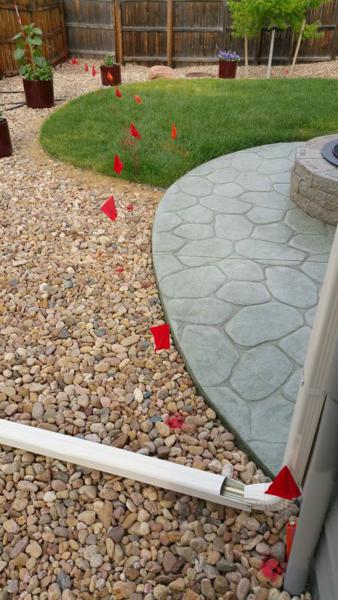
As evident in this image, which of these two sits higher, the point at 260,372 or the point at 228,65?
the point at 228,65

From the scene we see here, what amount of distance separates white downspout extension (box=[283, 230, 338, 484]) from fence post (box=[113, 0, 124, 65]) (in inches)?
488

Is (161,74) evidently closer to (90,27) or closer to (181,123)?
(90,27)

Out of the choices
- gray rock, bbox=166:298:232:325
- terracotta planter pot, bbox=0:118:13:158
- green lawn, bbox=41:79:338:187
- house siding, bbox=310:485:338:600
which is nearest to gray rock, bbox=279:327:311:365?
gray rock, bbox=166:298:232:325

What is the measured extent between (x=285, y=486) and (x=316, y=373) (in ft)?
1.71

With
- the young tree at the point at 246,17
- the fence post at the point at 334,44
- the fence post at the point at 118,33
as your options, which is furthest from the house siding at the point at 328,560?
the fence post at the point at 118,33

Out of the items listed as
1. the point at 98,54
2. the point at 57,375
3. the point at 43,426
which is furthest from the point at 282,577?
the point at 98,54

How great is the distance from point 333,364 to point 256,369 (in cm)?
135

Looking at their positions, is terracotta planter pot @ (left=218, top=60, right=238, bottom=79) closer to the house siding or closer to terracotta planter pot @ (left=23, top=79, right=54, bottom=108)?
terracotta planter pot @ (left=23, top=79, right=54, bottom=108)

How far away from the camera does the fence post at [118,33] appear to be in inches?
438

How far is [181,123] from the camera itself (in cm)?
629

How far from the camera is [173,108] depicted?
698 cm

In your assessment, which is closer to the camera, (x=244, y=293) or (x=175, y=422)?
(x=175, y=422)

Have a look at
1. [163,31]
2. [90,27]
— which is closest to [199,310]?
[163,31]

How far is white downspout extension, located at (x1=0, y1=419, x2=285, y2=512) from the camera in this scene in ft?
5.90
